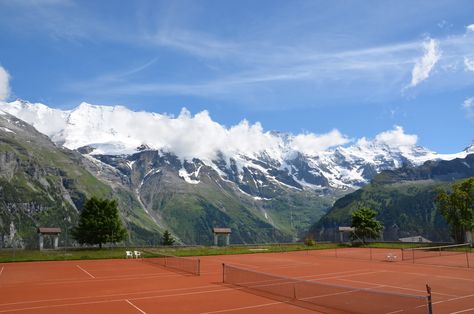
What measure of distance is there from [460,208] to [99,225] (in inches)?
2179

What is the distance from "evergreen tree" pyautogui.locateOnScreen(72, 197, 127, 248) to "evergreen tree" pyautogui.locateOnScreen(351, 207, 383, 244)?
39835 millimetres

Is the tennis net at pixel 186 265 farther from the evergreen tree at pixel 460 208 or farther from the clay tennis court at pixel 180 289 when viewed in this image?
the evergreen tree at pixel 460 208

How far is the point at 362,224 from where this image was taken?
78.7 m

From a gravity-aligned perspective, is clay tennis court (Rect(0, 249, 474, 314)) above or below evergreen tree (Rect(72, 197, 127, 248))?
below

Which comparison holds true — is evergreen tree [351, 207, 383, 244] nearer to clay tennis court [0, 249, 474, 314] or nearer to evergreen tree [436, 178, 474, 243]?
evergreen tree [436, 178, 474, 243]

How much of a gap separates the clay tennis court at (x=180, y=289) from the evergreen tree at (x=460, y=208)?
32914 mm

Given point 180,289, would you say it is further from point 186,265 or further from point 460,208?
point 460,208

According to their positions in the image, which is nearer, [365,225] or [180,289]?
[180,289]

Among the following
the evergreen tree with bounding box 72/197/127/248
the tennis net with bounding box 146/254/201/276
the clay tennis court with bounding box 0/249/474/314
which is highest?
the evergreen tree with bounding box 72/197/127/248

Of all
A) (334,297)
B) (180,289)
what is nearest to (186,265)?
(180,289)

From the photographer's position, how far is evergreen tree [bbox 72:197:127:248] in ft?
230

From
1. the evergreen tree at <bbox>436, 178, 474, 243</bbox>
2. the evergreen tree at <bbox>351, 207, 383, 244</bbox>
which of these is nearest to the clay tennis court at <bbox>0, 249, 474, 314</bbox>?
the evergreen tree at <bbox>436, 178, 474, 243</bbox>

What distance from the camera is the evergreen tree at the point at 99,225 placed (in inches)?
2766

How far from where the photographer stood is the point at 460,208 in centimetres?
6856
